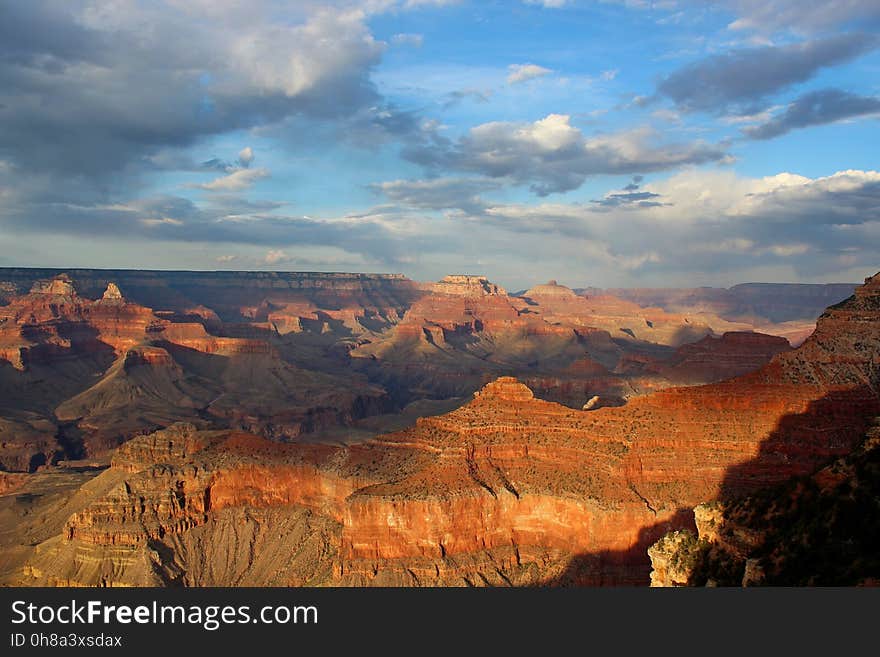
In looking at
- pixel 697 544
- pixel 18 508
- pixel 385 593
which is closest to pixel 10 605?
pixel 385 593

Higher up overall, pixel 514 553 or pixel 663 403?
pixel 663 403

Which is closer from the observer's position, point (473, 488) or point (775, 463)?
point (473, 488)

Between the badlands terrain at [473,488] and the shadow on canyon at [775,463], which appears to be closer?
the shadow on canyon at [775,463]

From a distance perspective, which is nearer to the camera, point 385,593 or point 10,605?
point 385,593

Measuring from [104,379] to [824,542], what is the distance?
195363 millimetres

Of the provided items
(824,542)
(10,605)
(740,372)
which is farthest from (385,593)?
(740,372)

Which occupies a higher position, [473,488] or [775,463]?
[775,463]

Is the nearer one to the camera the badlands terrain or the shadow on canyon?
the shadow on canyon

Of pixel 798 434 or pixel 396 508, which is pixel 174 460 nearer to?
pixel 396 508

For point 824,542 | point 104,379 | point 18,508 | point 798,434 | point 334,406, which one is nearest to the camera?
point 824,542

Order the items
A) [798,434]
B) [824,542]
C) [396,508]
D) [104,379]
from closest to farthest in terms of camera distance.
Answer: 1. [824,542]
2. [396,508]
3. [798,434]
4. [104,379]

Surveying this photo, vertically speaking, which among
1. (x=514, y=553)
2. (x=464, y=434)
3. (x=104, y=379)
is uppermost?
(x=104, y=379)

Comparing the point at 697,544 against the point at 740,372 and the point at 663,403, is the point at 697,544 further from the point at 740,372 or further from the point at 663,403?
the point at 740,372

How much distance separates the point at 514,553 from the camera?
60.0m
